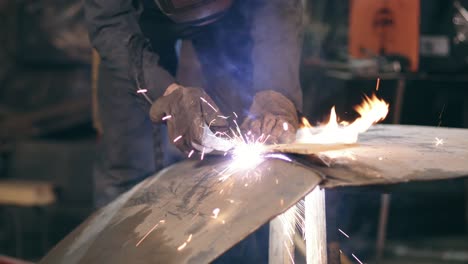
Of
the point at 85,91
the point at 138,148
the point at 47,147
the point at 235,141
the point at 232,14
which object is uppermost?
the point at 232,14

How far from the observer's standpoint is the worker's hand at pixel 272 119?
206 cm

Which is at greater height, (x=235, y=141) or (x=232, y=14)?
(x=232, y=14)

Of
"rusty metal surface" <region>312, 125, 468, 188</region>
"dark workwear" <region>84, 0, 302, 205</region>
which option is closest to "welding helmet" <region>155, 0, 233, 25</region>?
"dark workwear" <region>84, 0, 302, 205</region>

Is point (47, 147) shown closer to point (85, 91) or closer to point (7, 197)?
point (85, 91)

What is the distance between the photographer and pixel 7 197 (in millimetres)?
4219

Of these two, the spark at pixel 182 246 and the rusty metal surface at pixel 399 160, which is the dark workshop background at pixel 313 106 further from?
the spark at pixel 182 246

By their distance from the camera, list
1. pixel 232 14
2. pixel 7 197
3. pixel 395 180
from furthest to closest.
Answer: pixel 7 197 → pixel 232 14 → pixel 395 180

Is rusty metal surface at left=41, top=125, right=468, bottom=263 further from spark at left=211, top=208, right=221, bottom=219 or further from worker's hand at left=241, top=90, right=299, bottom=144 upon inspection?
worker's hand at left=241, top=90, right=299, bottom=144

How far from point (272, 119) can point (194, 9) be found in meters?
0.66

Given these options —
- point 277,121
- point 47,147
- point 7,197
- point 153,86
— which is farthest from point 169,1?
point 47,147

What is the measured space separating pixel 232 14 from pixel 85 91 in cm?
316

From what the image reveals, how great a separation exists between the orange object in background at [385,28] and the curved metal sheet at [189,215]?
2.45 metres

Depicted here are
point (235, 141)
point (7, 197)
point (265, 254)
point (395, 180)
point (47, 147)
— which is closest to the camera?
point (395, 180)

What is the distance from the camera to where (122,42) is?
2488 millimetres
